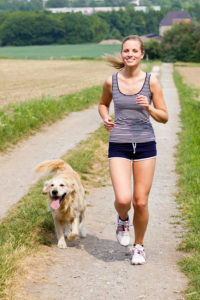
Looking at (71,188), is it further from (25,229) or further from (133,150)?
(133,150)

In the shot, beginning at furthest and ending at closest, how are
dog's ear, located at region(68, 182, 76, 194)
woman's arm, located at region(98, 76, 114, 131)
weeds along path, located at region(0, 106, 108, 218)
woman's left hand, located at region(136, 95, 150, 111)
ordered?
weeds along path, located at region(0, 106, 108, 218) → dog's ear, located at region(68, 182, 76, 194) → woman's arm, located at region(98, 76, 114, 131) → woman's left hand, located at region(136, 95, 150, 111)

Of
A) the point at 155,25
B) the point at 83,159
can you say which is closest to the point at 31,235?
the point at 83,159

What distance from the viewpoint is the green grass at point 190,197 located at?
5183 mm

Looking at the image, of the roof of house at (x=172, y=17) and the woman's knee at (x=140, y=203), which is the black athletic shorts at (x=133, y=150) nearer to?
the woman's knee at (x=140, y=203)

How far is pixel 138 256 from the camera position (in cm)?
541

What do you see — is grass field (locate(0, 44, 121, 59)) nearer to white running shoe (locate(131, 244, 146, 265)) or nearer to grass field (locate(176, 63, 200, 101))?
grass field (locate(176, 63, 200, 101))

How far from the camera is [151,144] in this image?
523 centimetres

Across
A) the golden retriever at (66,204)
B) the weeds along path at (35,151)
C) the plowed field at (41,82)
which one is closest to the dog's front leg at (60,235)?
the golden retriever at (66,204)

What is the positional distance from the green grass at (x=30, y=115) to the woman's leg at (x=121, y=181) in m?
7.76

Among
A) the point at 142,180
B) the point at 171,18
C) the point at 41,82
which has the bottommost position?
the point at 171,18

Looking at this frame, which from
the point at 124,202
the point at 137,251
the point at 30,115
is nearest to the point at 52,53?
the point at 30,115

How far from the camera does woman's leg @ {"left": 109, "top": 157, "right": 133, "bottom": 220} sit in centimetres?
519

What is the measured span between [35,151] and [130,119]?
7.72 m

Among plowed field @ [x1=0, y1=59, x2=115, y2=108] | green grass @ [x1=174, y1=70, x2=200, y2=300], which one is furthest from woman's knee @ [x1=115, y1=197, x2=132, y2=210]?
plowed field @ [x1=0, y1=59, x2=115, y2=108]
